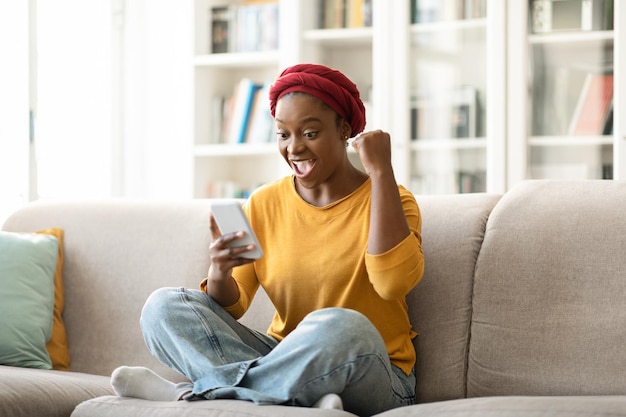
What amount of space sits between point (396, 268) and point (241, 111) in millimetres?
2426

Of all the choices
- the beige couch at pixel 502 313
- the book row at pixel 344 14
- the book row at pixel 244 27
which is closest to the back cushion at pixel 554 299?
the beige couch at pixel 502 313

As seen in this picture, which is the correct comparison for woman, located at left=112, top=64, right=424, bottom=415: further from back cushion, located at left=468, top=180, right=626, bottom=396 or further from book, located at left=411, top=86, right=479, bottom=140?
book, located at left=411, top=86, right=479, bottom=140

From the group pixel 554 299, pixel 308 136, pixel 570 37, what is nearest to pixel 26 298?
pixel 308 136

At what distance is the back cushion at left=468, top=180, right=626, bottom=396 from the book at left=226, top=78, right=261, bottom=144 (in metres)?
2.18

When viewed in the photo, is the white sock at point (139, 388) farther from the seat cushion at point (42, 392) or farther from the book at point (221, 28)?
the book at point (221, 28)

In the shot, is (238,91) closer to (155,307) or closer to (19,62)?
(19,62)

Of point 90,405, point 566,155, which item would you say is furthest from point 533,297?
point 566,155

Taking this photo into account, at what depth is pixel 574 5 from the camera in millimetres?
3617

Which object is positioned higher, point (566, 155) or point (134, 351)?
point (566, 155)

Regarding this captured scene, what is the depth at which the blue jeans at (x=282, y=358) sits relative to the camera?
1688 millimetres

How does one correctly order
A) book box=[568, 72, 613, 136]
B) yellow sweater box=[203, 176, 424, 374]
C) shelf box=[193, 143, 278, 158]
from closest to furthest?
1. yellow sweater box=[203, 176, 424, 374]
2. book box=[568, 72, 613, 136]
3. shelf box=[193, 143, 278, 158]

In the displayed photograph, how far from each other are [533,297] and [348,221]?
43cm

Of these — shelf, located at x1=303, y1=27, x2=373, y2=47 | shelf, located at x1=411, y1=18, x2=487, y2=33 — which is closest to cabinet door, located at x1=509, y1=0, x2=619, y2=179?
shelf, located at x1=411, y1=18, x2=487, y2=33

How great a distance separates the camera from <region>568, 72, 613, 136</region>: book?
3.55m
